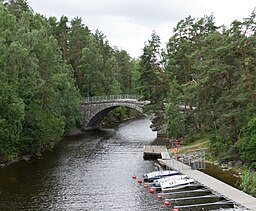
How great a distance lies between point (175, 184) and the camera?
3531cm

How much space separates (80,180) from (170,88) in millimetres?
22972

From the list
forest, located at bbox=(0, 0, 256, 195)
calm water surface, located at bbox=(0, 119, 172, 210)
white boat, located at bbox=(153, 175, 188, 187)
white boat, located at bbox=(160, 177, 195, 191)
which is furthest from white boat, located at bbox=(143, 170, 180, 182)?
forest, located at bbox=(0, 0, 256, 195)

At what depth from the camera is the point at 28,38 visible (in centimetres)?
4978

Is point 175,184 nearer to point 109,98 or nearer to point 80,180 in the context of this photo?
point 80,180

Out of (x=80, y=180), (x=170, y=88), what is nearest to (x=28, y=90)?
(x=80, y=180)

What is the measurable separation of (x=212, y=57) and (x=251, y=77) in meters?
5.69

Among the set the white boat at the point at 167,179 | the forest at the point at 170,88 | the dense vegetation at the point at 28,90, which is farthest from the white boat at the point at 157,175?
the dense vegetation at the point at 28,90

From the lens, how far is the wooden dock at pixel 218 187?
94.8ft

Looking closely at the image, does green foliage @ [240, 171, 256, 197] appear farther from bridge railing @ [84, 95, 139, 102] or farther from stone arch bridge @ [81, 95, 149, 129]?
bridge railing @ [84, 95, 139, 102]

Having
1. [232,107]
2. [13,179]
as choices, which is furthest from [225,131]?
[13,179]

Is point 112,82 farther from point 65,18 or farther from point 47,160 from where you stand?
point 47,160

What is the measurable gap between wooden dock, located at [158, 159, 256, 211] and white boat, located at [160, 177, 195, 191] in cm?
87

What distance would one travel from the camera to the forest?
3850 cm

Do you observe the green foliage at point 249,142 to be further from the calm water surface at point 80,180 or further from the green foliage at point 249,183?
the calm water surface at point 80,180
